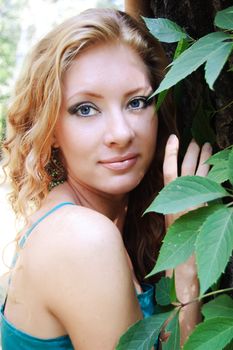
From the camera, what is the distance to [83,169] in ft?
4.16

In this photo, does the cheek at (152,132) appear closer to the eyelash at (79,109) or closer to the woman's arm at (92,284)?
the eyelash at (79,109)

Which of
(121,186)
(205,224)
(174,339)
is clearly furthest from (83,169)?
(205,224)

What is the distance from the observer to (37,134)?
1.30 m

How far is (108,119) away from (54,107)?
0.14m

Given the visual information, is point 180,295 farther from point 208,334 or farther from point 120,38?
point 120,38

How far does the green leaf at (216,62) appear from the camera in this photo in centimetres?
69

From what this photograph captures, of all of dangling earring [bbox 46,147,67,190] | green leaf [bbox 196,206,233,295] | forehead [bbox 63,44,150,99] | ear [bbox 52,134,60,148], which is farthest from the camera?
dangling earring [bbox 46,147,67,190]

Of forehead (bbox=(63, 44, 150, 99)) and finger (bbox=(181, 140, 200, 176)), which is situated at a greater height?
forehead (bbox=(63, 44, 150, 99))

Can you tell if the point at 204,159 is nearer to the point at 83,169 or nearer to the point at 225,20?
the point at 83,169

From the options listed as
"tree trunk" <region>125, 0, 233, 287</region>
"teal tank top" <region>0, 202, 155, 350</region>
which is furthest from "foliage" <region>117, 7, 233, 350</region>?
"teal tank top" <region>0, 202, 155, 350</region>

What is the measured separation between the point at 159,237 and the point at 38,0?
40.7 feet

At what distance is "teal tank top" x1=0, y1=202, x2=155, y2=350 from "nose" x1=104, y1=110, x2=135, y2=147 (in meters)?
0.20

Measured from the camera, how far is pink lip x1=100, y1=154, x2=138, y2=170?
1.21 m

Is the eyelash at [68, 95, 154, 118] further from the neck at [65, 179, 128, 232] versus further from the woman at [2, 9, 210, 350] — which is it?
the neck at [65, 179, 128, 232]
